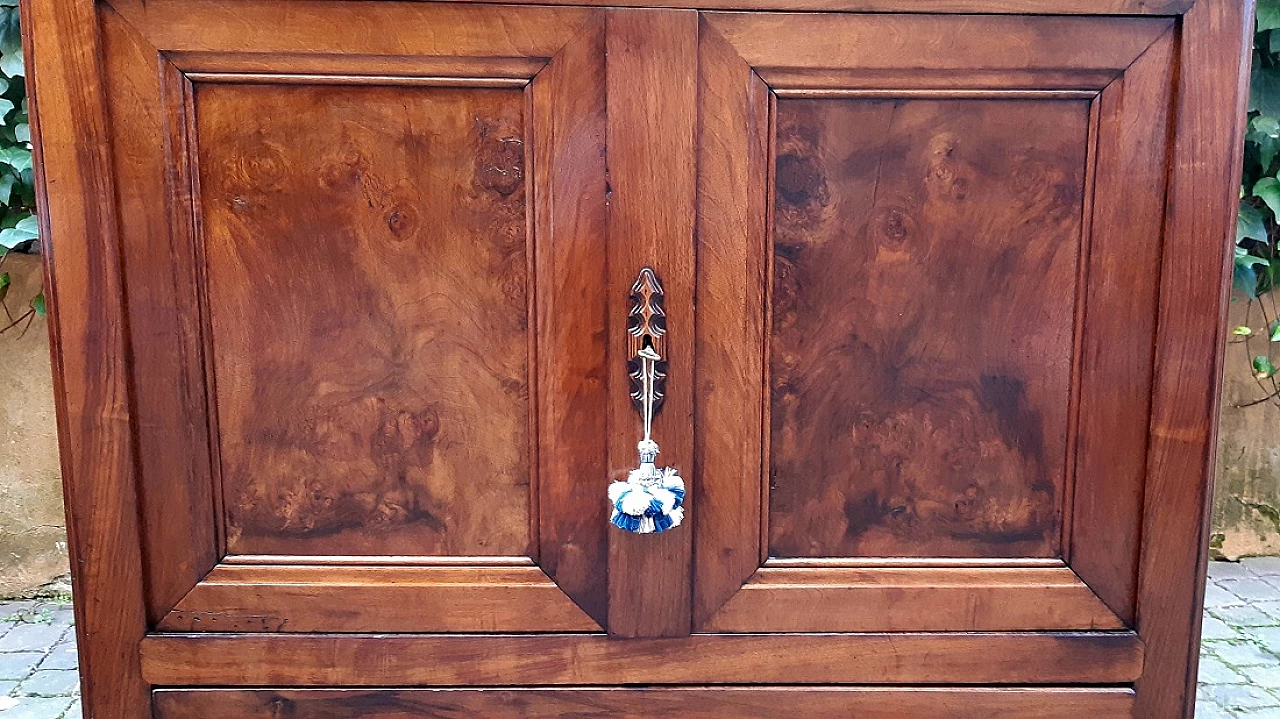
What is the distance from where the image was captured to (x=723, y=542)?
2.90 ft

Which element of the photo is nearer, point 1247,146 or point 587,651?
point 587,651

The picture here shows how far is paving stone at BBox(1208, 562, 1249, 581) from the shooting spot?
5.37ft

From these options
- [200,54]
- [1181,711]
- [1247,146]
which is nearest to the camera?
[200,54]

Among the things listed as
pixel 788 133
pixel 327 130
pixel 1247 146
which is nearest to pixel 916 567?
pixel 788 133

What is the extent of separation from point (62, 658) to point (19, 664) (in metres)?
0.06

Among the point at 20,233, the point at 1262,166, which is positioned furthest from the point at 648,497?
the point at 1262,166

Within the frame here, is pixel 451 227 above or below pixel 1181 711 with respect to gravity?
above

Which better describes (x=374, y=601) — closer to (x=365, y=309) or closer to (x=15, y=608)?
(x=365, y=309)

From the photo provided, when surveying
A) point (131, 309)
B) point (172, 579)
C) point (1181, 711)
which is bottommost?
point (1181, 711)

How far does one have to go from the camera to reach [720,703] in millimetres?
906

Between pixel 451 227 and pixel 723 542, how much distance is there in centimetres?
41

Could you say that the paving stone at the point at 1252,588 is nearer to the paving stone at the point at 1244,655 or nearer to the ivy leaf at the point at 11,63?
the paving stone at the point at 1244,655

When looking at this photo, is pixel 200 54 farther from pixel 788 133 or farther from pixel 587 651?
pixel 587 651

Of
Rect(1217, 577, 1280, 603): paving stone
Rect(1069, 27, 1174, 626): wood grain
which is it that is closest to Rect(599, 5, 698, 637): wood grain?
Rect(1069, 27, 1174, 626): wood grain
